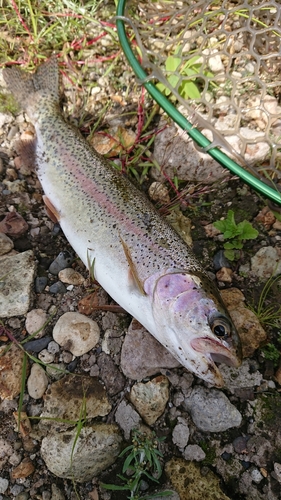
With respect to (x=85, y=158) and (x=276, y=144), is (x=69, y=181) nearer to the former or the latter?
(x=85, y=158)

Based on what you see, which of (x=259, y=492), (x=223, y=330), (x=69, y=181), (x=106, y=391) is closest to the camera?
(x=223, y=330)

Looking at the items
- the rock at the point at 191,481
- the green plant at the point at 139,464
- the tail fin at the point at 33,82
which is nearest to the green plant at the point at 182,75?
the tail fin at the point at 33,82

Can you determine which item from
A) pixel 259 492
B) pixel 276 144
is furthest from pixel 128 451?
pixel 276 144

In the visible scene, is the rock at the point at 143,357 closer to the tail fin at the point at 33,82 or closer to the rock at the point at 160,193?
the rock at the point at 160,193

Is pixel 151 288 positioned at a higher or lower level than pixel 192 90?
lower

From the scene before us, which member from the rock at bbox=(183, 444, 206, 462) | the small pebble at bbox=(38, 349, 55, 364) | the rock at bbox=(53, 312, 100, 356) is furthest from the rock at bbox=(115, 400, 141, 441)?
the small pebble at bbox=(38, 349, 55, 364)

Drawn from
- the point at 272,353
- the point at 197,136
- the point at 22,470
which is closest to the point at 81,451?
the point at 22,470

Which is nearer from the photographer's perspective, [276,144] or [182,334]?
[182,334]
